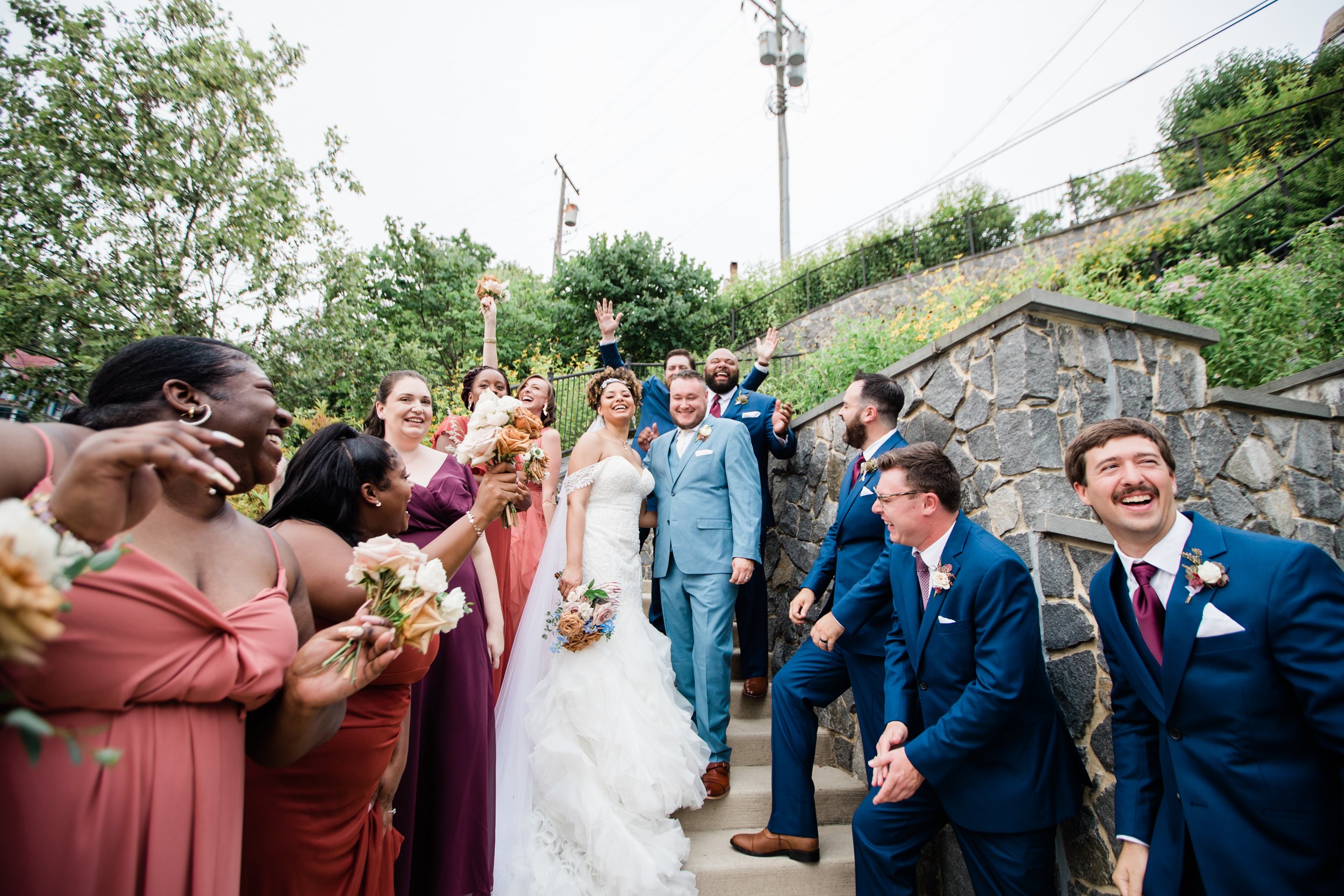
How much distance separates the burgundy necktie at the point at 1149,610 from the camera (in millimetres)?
2203

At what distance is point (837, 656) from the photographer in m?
3.58

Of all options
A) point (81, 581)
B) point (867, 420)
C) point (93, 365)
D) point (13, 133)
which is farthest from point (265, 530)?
point (13, 133)

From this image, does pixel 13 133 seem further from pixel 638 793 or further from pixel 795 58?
pixel 795 58

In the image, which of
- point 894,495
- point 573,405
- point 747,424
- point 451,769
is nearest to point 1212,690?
point 894,495

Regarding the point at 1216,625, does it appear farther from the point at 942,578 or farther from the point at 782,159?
the point at 782,159

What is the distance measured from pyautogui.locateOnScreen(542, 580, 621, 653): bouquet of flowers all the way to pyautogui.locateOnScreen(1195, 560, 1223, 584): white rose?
2.69 meters

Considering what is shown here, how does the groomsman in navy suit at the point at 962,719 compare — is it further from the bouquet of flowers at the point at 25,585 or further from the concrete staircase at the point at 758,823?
the bouquet of flowers at the point at 25,585

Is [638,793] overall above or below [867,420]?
below

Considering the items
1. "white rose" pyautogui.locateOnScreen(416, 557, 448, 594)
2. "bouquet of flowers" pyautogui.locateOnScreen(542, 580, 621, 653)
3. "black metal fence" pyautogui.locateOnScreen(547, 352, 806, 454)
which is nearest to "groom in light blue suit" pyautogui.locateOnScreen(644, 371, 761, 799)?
"bouquet of flowers" pyautogui.locateOnScreen(542, 580, 621, 653)

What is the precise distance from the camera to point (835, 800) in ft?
13.0

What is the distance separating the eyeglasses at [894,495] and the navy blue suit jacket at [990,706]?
0.80ft

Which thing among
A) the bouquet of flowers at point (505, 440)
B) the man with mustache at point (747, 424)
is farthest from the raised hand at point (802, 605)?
the bouquet of flowers at point (505, 440)

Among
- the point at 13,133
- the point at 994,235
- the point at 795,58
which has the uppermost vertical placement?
the point at 795,58

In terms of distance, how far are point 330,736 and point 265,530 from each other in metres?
0.59
